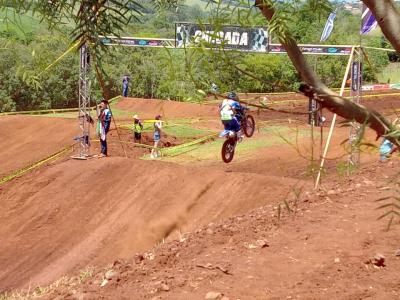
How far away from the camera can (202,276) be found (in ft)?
22.8

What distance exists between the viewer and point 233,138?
1614cm

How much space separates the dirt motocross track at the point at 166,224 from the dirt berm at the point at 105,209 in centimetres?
3

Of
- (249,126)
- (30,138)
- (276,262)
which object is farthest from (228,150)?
(30,138)

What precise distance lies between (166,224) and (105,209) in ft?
7.92

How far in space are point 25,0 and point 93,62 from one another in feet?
1.37

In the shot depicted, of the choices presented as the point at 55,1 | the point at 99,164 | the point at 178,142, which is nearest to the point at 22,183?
the point at 99,164

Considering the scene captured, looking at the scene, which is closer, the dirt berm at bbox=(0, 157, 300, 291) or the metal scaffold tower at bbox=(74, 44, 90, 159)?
the dirt berm at bbox=(0, 157, 300, 291)

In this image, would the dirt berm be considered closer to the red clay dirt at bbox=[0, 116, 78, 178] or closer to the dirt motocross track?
the dirt motocross track

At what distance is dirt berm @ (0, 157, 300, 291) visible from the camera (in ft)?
43.9

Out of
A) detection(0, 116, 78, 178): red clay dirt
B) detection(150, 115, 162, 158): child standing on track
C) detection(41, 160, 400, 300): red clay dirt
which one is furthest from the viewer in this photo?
detection(0, 116, 78, 178): red clay dirt

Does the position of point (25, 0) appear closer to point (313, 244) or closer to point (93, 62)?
point (93, 62)

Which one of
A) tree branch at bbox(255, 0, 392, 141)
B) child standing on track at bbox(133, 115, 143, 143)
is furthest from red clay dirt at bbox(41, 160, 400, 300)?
child standing on track at bbox(133, 115, 143, 143)

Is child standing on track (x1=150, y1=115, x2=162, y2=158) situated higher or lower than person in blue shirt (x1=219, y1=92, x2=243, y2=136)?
lower

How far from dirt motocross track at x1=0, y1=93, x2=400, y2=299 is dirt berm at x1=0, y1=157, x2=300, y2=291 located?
0.10 ft
